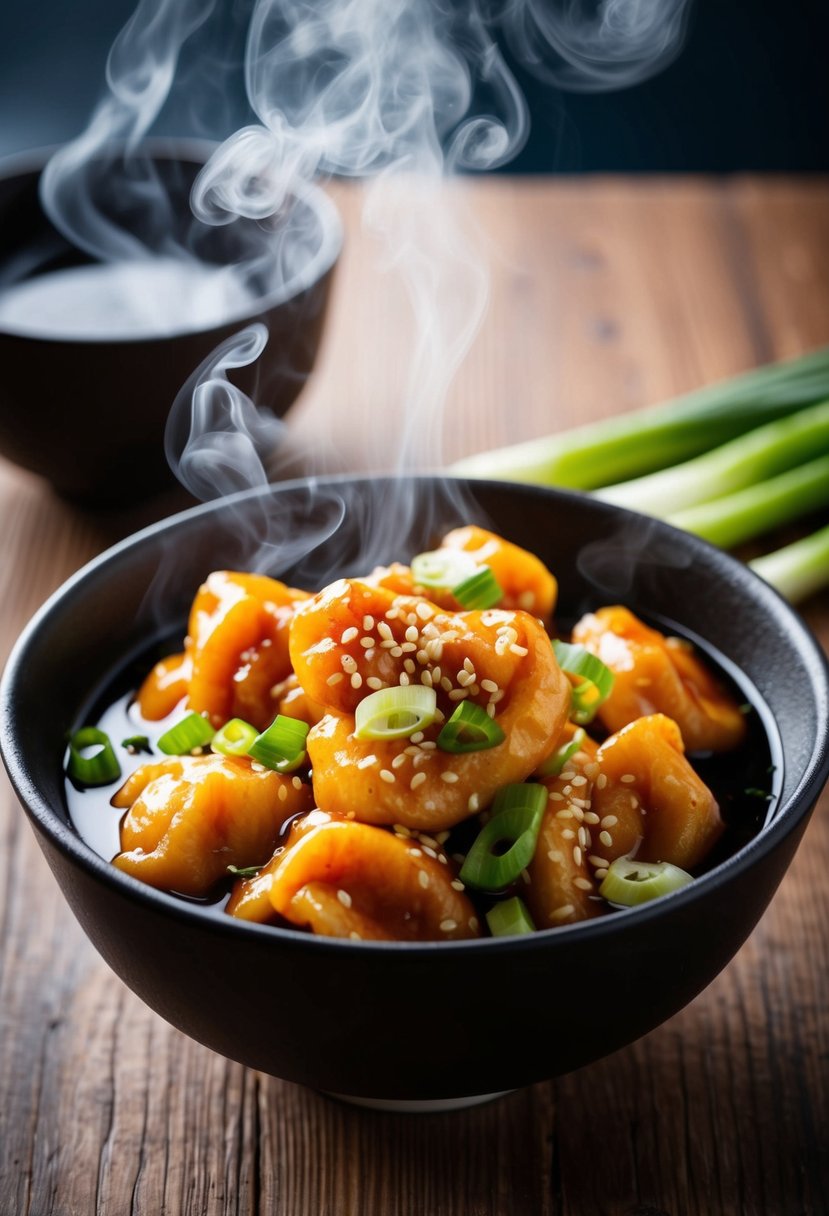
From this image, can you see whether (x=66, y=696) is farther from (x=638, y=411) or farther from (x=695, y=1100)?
(x=638, y=411)

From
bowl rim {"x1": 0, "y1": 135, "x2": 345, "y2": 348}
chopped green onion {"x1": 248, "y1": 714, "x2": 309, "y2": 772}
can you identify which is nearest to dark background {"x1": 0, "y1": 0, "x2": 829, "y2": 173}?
bowl rim {"x1": 0, "y1": 135, "x2": 345, "y2": 348}

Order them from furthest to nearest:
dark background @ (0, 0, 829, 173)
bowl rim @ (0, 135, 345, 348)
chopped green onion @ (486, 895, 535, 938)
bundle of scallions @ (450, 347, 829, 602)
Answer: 1. dark background @ (0, 0, 829, 173)
2. bundle of scallions @ (450, 347, 829, 602)
3. bowl rim @ (0, 135, 345, 348)
4. chopped green onion @ (486, 895, 535, 938)

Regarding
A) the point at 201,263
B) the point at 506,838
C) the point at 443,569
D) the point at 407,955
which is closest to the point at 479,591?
the point at 443,569

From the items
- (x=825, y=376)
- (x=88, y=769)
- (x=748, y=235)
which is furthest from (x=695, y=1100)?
(x=748, y=235)

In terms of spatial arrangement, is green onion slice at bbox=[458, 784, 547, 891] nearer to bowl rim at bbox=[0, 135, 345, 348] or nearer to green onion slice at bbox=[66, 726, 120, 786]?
green onion slice at bbox=[66, 726, 120, 786]

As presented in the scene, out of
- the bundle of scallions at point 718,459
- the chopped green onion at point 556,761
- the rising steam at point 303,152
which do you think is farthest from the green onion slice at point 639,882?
the bundle of scallions at point 718,459

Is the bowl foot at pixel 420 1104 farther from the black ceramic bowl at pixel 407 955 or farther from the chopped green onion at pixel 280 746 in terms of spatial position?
the chopped green onion at pixel 280 746

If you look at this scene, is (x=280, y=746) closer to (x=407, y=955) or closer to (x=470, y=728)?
(x=470, y=728)
